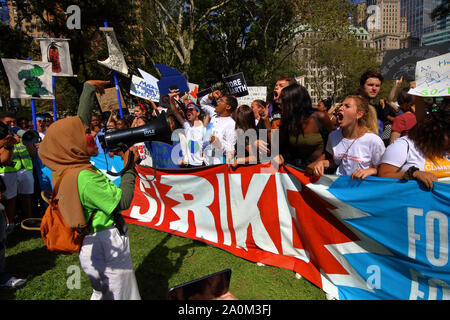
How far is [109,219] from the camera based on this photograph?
7.33 feet

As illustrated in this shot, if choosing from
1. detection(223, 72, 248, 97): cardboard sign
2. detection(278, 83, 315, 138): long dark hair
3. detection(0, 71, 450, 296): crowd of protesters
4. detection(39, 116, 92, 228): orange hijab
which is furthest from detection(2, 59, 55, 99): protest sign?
detection(278, 83, 315, 138): long dark hair

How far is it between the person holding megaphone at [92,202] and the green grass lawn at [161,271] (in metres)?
0.96

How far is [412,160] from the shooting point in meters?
2.39

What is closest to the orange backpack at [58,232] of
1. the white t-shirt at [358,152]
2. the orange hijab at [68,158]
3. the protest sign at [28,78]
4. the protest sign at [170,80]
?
the orange hijab at [68,158]

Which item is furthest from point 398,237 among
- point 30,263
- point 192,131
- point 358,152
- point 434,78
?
point 30,263

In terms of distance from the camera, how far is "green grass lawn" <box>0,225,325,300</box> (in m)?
3.04

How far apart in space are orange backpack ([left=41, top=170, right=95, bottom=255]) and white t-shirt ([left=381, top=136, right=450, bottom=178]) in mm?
2606

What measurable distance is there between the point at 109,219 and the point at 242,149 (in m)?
2.20

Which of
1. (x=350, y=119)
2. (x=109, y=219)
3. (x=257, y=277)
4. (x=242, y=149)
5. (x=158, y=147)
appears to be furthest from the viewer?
(x=158, y=147)

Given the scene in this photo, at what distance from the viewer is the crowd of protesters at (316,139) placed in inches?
92.8

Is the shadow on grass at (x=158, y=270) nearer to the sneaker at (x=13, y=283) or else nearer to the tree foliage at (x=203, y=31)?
the sneaker at (x=13, y=283)
